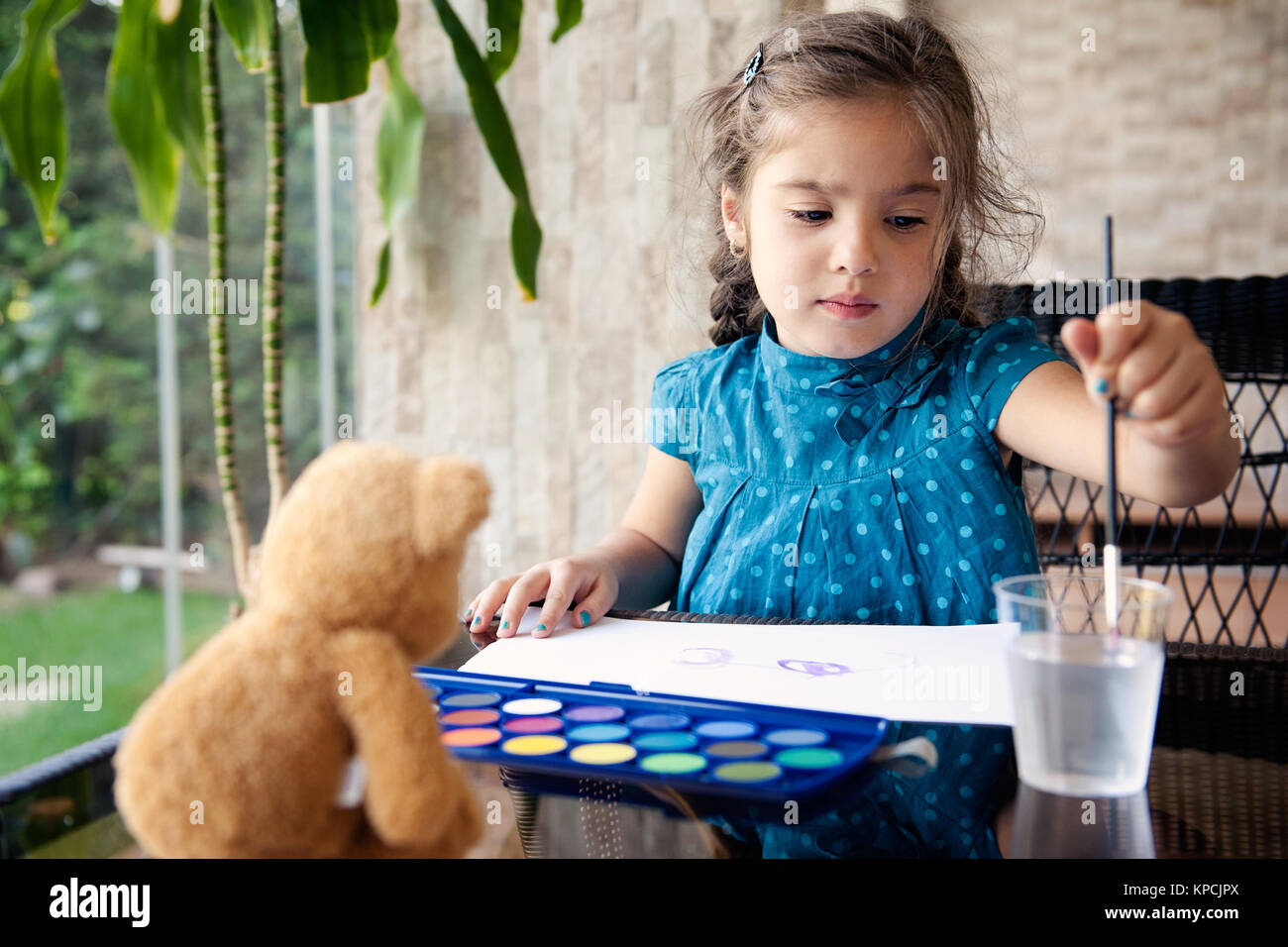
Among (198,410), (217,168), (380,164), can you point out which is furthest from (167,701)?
(198,410)

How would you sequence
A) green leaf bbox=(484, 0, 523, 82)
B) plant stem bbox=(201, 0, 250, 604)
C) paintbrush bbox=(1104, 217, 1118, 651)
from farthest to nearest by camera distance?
green leaf bbox=(484, 0, 523, 82), plant stem bbox=(201, 0, 250, 604), paintbrush bbox=(1104, 217, 1118, 651)

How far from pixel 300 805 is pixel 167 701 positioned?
0.05 meters

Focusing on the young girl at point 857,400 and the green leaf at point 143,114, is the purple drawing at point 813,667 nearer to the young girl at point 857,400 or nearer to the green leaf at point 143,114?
the young girl at point 857,400

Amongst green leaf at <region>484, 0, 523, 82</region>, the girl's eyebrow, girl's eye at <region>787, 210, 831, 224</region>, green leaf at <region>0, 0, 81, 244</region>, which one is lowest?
girl's eye at <region>787, 210, 831, 224</region>

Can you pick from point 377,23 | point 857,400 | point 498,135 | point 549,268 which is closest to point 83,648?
point 549,268

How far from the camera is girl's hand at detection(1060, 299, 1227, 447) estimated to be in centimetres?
47

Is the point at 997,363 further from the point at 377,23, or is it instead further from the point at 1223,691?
the point at 377,23

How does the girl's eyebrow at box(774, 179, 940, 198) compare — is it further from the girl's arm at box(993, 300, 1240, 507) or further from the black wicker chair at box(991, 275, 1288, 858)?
the black wicker chair at box(991, 275, 1288, 858)

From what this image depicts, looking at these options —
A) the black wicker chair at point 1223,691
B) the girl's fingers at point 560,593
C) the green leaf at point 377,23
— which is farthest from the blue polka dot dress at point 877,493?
the green leaf at point 377,23

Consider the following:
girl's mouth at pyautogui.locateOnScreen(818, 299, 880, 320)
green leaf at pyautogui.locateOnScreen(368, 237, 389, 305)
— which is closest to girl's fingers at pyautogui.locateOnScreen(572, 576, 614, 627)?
girl's mouth at pyautogui.locateOnScreen(818, 299, 880, 320)

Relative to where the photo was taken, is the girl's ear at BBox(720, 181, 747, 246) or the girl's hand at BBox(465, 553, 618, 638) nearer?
the girl's hand at BBox(465, 553, 618, 638)

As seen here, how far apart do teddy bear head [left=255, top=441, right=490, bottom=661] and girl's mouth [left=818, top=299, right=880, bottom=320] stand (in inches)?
24.7

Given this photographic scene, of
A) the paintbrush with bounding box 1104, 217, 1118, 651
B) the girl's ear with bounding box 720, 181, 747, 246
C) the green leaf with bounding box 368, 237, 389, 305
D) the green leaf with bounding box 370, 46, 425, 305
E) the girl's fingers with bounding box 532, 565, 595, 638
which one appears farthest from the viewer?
the green leaf with bounding box 368, 237, 389, 305

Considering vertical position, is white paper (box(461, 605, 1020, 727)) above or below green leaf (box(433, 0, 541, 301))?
below
